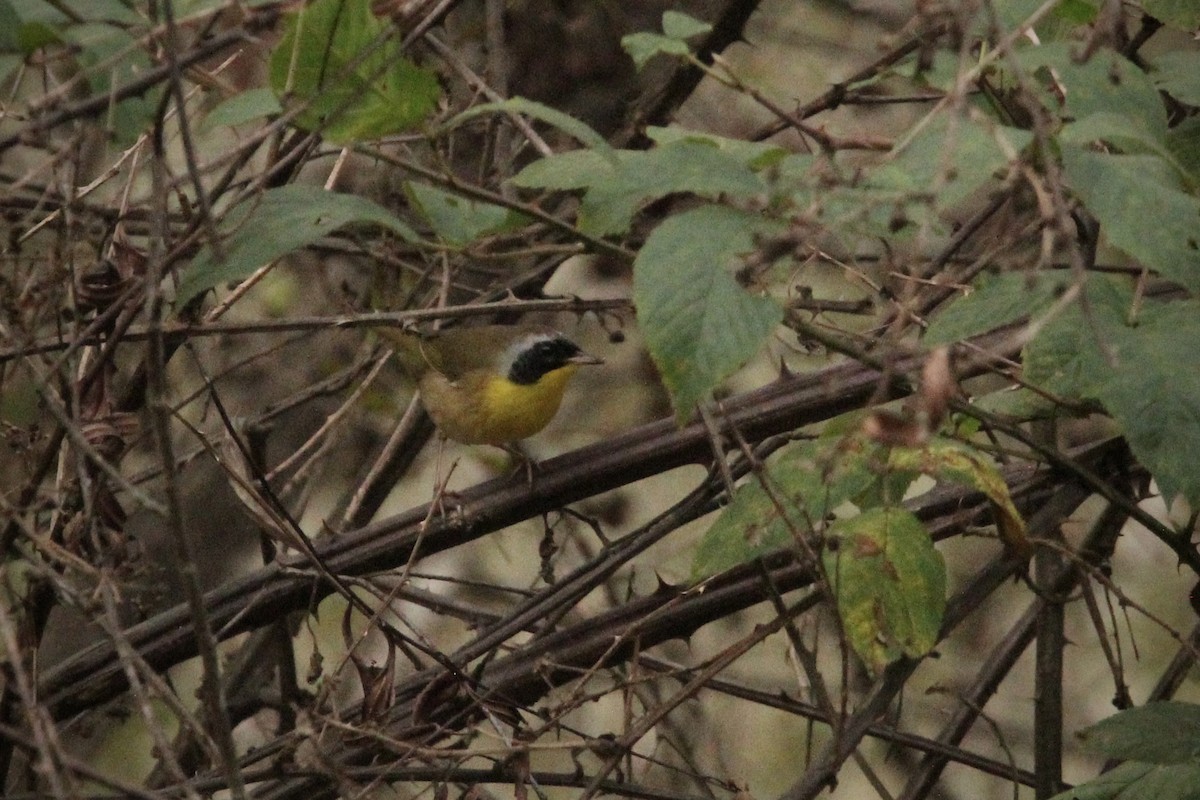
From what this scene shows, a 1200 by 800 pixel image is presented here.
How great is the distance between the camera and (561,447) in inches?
217

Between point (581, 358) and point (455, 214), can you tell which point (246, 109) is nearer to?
point (455, 214)

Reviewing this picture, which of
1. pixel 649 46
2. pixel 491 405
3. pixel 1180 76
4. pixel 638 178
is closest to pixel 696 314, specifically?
pixel 638 178

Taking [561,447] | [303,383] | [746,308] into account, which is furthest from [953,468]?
[561,447]

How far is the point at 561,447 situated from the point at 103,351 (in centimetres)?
317

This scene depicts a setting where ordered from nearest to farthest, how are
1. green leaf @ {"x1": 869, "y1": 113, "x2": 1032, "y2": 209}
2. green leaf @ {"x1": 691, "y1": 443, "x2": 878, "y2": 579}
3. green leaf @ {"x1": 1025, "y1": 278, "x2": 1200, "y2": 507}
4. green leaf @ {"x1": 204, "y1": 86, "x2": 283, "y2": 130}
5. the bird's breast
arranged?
1. green leaf @ {"x1": 869, "y1": 113, "x2": 1032, "y2": 209}
2. green leaf @ {"x1": 1025, "y1": 278, "x2": 1200, "y2": 507}
3. green leaf @ {"x1": 204, "y1": 86, "x2": 283, "y2": 130}
4. green leaf @ {"x1": 691, "y1": 443, "x2": 878, "y2": 579}
5. the bird's breast

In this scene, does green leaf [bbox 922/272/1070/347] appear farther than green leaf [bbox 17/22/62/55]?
Yes

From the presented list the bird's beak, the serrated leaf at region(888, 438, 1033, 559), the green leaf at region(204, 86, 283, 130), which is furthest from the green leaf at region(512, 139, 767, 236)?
the bird's beak

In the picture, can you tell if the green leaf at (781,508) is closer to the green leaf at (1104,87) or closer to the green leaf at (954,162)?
the green leaf at (954,162)

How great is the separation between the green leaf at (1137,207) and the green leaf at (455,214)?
0.83 m

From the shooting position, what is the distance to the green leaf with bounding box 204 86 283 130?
75.5 inches

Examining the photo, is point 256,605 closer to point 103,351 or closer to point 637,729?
point 103,351

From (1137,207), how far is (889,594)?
2.03 feet

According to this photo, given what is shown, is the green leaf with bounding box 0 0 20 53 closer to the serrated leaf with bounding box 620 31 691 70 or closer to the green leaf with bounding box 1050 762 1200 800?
the serrated leaf with bounding box 620 31 691 70

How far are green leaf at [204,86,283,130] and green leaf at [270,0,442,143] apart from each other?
41 mm
